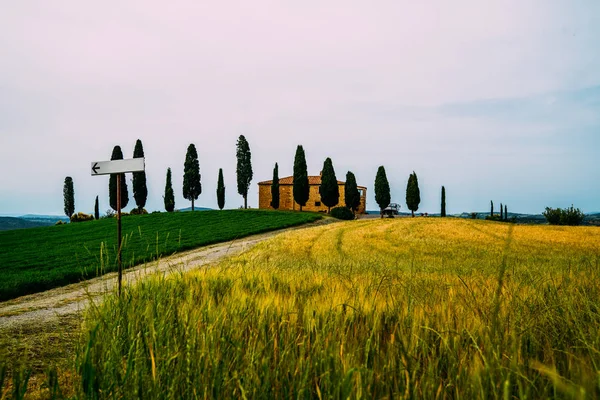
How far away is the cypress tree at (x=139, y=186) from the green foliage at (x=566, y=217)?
144ft

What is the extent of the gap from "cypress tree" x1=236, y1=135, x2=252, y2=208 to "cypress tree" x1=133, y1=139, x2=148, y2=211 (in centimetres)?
1196

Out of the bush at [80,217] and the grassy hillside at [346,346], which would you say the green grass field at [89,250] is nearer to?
the grassy hillside at [346,346]

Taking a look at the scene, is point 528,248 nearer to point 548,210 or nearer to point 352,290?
point 352,290

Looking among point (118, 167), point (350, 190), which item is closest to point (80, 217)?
point (350, 190)

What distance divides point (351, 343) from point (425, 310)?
2.89 feet

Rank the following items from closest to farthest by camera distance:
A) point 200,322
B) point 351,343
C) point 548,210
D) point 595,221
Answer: point 351,343
point 200,322
point 595,221
point 548,210

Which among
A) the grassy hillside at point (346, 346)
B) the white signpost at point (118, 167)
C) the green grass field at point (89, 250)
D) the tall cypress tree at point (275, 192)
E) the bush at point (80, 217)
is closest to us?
the grassy hillside at point (346, 346)

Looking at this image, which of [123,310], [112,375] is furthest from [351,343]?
[123,310]

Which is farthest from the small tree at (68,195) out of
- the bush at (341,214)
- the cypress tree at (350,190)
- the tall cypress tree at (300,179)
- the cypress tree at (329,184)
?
the bush at (341,214)

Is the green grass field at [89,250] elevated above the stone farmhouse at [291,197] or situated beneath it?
situated beneath

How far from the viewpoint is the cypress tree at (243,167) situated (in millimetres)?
51781

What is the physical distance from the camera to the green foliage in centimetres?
2983

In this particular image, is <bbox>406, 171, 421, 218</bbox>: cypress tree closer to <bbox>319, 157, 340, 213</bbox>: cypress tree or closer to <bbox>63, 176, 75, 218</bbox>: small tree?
<bbox>319, 157, 340, 213</bbox>: cypress tree

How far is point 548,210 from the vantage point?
106 ft
